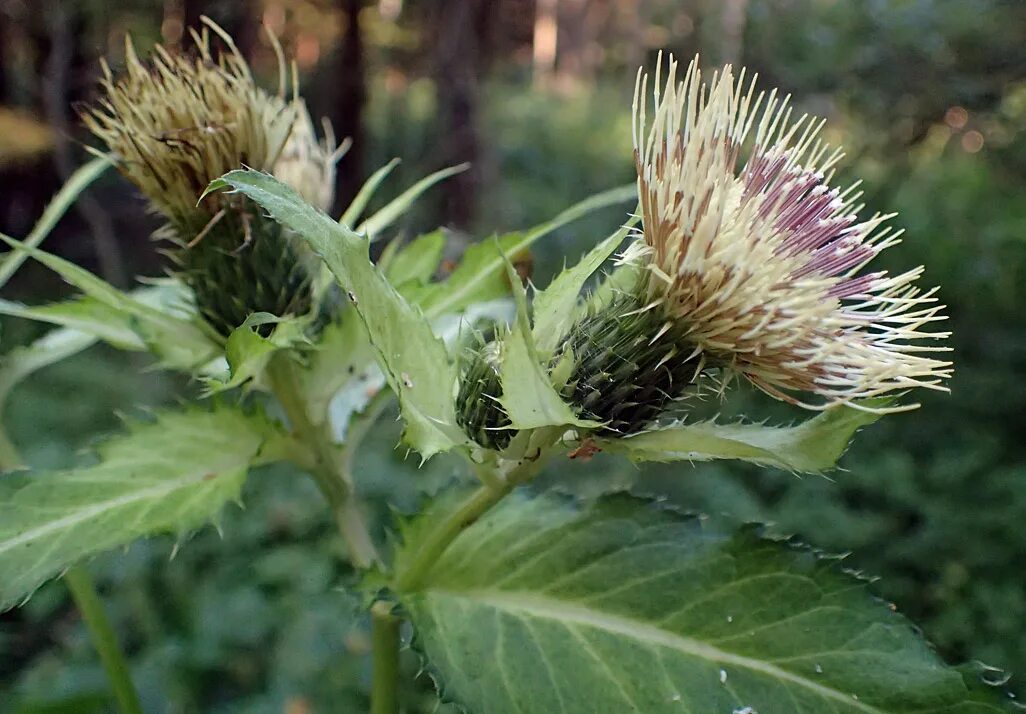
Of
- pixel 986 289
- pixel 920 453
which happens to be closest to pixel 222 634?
pixel 920 453

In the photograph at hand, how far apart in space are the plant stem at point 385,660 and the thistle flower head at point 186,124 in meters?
0.61

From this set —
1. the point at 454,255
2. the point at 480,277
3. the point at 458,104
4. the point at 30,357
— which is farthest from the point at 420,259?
the point at 458,104

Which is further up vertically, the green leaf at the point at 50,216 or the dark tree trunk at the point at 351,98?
the dark tree trunk at the point at 351,98

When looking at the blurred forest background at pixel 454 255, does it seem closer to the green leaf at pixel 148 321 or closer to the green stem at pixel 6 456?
the green leaf at pixel 148 321

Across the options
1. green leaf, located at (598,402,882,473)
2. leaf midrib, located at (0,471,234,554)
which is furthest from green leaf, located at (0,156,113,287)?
green leaf, located at (598,402,882,473)

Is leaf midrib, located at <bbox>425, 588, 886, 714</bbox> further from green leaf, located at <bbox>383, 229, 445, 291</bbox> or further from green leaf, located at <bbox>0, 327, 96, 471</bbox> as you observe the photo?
green leaf, located at <bbox>0, 327, 96, 471</bbox>

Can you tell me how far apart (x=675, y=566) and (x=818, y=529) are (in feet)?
9.75

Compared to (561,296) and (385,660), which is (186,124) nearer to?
(561,296)

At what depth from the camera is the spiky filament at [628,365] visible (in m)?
0.93

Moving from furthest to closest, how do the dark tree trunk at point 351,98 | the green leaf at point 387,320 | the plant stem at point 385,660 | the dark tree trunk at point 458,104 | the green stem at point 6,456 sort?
the dark tree trunk at point 351,98, the dark tree trunk at point 458,104, the green stem at point 6,456, the plant stem at point 385,660, the green leaf at point 387,320

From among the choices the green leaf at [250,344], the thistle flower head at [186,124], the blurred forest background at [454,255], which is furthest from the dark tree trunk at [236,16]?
the green leaf at [250,344]

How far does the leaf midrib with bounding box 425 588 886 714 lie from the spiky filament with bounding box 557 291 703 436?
0.77 ft

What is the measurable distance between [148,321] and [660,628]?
79 centimetres

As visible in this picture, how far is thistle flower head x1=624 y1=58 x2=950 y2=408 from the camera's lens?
89 centimetres
